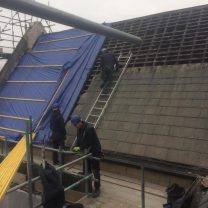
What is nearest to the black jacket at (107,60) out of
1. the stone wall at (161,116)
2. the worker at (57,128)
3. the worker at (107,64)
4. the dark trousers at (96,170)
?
the worker at (107,64)

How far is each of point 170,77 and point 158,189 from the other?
132 inches

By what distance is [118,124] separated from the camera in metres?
8.59

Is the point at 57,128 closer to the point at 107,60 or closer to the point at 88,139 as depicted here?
the point at 88,139

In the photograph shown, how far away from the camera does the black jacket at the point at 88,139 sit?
642 cm

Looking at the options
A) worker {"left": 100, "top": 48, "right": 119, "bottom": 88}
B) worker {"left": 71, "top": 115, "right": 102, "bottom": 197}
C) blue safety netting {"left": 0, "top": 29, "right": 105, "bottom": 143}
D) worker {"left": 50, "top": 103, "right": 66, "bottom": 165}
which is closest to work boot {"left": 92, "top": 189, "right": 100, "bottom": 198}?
worker {"left": 71, "top": 115, "right": 102, "bottom": 197}

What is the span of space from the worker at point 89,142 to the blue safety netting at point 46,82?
3185 mm

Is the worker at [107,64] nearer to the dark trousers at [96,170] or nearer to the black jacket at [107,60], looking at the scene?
the black jacket at [107,60]

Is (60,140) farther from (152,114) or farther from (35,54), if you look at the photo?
(35,54)

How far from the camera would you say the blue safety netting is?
10.2m

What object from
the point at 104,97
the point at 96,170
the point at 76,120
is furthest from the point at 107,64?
the point at 96,170

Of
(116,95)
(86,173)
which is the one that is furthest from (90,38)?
(86,173)

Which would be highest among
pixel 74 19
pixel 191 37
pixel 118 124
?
pixel 74 19

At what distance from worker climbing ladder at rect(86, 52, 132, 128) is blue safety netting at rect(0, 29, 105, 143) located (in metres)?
0.89

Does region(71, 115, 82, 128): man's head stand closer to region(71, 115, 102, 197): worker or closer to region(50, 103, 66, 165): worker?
region(71, 115, 102, 197): worker
